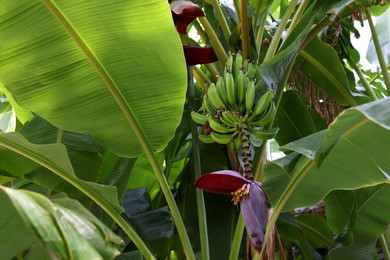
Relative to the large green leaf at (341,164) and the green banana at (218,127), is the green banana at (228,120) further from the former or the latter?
the large green leaf at (341,164)

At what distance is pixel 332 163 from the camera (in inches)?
37.7

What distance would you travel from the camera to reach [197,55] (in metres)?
1.21

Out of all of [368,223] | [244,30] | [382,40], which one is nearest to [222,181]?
[244,30]

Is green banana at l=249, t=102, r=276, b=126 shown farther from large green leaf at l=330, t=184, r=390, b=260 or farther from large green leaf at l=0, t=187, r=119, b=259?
large green leaf at l=0, t=187, r=119, b=259

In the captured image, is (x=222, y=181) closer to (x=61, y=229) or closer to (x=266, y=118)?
(x=266, y=118)

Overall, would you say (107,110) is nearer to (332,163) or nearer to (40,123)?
(40,123)

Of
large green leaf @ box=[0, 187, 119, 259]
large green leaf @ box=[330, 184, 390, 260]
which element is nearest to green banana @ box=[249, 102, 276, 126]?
large green leaf @ box=[330, 184, 390, 260]

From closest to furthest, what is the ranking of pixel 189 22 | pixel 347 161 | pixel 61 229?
pixel 61 229 < pixel 347 161 < pixel 189 22

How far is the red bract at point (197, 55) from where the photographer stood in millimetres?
1200

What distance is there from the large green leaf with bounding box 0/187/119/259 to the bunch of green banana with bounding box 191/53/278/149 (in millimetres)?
469

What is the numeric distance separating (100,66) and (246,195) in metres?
0.39

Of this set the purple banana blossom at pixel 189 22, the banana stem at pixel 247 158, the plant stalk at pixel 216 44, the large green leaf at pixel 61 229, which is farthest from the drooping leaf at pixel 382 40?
the large green leaf at pixel 61 229

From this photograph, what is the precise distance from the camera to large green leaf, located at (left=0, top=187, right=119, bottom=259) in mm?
548

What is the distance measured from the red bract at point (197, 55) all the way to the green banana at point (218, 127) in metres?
0.18
